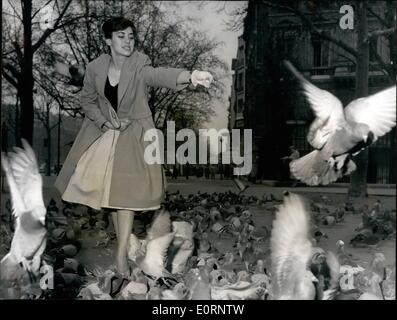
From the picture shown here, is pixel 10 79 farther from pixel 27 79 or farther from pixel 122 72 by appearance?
pixel 122 72

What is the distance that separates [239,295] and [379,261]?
0.96m

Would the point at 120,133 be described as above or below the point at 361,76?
below

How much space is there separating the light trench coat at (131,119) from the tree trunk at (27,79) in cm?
39

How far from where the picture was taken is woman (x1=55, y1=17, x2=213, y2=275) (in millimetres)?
3447

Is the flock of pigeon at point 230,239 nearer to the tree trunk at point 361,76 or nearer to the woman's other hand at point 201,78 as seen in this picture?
the tree trunk at point 361,76

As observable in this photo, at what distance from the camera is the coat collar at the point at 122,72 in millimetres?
3441

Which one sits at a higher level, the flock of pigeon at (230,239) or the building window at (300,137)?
the building window at (300,137)

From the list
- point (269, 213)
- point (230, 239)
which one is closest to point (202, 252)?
point (230, 239)

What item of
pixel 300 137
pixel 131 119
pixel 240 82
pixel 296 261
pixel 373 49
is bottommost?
pixel 296 261

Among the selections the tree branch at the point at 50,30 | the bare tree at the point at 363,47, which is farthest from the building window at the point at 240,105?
the tree branch at the point at 50,30

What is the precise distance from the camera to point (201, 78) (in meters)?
3.44

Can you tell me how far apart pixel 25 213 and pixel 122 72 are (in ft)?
3.86

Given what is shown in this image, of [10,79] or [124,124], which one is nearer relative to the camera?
[124,124]

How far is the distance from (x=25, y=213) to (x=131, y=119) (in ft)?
3.21
